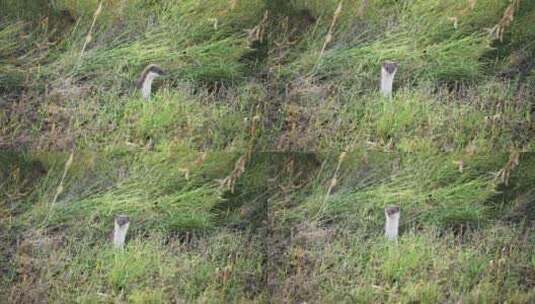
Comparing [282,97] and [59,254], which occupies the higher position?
[282,97]

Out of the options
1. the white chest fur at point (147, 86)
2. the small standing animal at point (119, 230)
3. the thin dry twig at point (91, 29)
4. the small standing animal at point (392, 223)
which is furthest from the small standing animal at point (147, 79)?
the small standing animal at point (392, 223)

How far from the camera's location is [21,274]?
2.61m

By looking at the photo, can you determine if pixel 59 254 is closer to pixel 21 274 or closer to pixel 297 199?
pixel 21 274

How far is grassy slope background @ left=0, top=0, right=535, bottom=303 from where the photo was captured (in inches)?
103

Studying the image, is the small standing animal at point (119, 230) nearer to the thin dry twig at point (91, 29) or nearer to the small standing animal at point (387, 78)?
the thin dry twig at point (91, 29)

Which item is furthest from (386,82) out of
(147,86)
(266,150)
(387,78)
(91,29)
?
(91,29)

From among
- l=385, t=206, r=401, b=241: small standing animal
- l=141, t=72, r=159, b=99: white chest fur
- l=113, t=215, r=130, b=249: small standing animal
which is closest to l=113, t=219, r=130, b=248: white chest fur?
l=113, t=215, r=130, b=249: small standing animal

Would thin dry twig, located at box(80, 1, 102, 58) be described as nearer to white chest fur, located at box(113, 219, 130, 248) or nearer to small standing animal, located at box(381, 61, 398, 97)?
white chest fur, located at box(113, 219, 130, 248)

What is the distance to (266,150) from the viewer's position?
2.64 m

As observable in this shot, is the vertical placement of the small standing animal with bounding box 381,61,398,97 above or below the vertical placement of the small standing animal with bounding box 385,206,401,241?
above

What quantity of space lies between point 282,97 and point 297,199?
0.41 metres

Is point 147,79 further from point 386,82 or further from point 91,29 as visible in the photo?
point 386,82

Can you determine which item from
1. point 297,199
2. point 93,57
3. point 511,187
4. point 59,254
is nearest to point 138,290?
point 59,254

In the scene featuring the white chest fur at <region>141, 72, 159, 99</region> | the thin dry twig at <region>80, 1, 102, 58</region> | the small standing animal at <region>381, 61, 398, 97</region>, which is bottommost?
the white chest fur at <region>141, 72, 159, 99</region>
